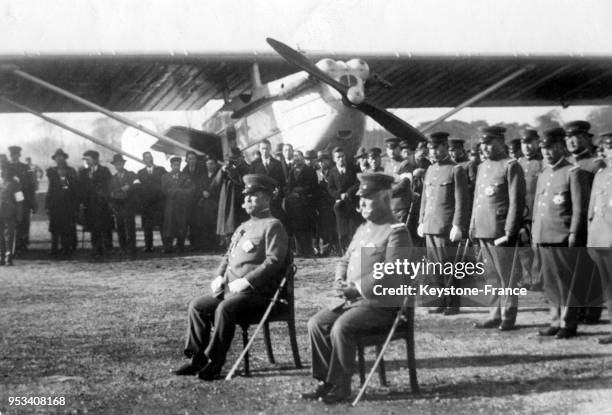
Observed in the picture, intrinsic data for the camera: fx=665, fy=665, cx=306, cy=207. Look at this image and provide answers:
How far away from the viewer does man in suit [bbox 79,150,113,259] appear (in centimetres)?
1112

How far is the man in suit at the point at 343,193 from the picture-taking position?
9836mm

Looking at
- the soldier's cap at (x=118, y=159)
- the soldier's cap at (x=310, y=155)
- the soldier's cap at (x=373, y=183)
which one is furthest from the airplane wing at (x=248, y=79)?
the soldier's cap at (x=373, y=183)

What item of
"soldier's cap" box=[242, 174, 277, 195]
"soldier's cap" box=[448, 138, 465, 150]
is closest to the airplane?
"soldier's cap" box=[448, 138, 465, 150]

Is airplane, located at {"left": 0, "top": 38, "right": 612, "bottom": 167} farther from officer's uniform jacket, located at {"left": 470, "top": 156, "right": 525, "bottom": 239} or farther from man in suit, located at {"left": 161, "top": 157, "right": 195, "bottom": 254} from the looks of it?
officer's uniform jacket, located at {"left": 470, "top": 156, "right": 525, "bottom": 239}

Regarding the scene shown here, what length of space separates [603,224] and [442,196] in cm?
183

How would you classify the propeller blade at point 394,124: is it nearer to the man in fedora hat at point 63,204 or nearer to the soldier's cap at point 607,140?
the soldier's cap at point 607,140

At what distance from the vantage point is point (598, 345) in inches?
187

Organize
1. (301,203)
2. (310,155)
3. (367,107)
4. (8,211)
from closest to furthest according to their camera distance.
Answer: (8,211), (367,107), (301,203), (310,155)

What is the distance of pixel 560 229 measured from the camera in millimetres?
5152

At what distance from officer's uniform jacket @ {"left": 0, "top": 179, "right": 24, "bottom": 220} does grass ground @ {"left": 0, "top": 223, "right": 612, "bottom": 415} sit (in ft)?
9.55

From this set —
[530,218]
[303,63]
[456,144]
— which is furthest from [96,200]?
[530,218]

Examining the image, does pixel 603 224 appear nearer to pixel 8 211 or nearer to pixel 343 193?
pixel 343 193

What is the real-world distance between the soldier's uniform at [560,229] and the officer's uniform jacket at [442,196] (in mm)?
795

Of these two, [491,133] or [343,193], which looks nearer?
[491,133]
